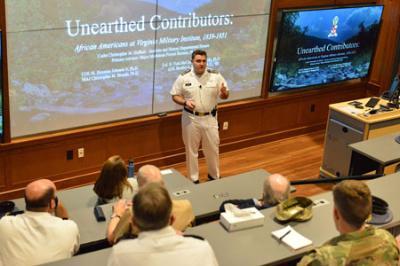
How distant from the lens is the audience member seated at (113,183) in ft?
13.8

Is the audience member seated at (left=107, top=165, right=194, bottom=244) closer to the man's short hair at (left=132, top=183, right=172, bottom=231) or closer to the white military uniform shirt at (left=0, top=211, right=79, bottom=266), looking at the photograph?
the white military uniform shirt at (left=0, top=211, right=79, bottom=266)

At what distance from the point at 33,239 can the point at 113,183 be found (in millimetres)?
1057

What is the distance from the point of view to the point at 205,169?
6844 mm

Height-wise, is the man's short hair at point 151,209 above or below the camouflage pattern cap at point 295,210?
above

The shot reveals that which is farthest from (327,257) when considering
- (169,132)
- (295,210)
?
(169,132)

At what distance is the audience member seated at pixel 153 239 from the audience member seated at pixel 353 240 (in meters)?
0.59

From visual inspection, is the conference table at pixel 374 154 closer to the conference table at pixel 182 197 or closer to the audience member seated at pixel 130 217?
the conference table at pixel 182 197

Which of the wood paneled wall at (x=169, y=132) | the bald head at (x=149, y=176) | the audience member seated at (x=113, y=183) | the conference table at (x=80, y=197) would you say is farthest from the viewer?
the wood paneled wall at (x=169, y=132)

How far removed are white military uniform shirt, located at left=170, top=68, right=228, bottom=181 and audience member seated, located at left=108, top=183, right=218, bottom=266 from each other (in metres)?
3.54

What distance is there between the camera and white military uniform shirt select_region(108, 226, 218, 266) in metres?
2.47

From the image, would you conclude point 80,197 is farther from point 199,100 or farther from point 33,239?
point 199,100

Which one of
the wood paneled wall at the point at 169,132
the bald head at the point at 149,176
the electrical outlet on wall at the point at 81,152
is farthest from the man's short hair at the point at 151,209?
the electrical outlet on wall at the point at 81,152

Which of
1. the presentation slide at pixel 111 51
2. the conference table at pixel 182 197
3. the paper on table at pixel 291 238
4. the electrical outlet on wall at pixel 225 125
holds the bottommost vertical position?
the conference table at pixel 182 197

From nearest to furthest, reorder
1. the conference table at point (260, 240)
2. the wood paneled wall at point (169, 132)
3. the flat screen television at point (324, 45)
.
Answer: the conference table at point (260, 240) → the wood paneled wall at point (169, 132) → the flat screen television at point (324, 45)
